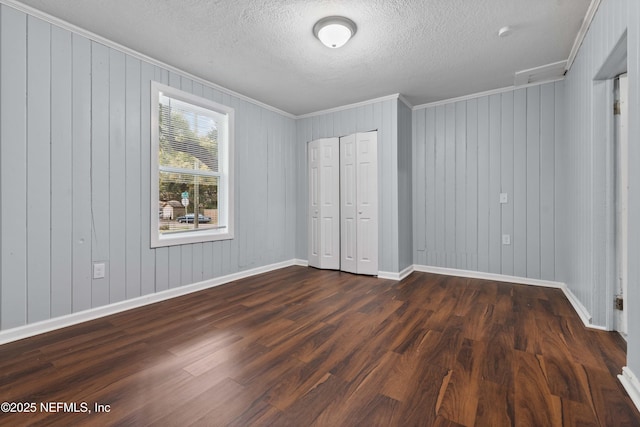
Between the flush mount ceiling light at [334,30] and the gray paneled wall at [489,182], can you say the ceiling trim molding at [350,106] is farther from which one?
the flush mount ceiling light at [334,30]

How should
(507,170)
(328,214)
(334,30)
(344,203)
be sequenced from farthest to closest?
(328,214) → (344,203) → (507,170) → (334,30)

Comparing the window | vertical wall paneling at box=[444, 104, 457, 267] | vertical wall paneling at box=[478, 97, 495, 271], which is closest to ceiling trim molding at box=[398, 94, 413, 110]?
vertical wall paneling at box=[444, 104, 457, 267]

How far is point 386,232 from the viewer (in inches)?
164

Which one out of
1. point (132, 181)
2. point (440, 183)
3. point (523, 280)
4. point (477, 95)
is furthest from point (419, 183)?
point (132, 181)

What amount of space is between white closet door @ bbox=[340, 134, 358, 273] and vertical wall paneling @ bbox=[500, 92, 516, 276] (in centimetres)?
202

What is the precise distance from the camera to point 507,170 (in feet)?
12.8

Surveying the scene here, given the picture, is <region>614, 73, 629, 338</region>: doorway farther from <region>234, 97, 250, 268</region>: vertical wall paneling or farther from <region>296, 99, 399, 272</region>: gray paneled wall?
<region>234, 97, 250, 268</region>: vertical wall paneling

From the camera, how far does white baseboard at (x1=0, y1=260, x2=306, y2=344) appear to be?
7.30 feet

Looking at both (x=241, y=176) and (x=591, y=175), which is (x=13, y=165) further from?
(x=591, y=175)

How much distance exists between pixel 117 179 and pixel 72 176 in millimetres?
346

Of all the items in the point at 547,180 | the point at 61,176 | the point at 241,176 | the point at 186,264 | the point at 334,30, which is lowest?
the point at 186,264

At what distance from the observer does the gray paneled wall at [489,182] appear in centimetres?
368

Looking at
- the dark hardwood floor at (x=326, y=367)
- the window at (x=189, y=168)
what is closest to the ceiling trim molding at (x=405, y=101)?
the window at (x=189, y=168)

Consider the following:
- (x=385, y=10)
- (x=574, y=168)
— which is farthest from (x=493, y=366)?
(x=385, y=10)
